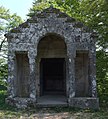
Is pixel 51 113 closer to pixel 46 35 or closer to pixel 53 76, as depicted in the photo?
pixel 46 35

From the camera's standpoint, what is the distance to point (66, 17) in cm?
1198

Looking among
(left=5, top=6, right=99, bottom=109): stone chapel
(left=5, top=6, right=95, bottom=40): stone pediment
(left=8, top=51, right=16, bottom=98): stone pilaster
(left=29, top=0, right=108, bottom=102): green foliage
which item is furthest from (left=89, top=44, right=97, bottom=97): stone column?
A: (left=8, top=51, right=16, bottom=98): stone pilaster

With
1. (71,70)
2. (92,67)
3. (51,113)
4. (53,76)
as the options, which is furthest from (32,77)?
(53,76)

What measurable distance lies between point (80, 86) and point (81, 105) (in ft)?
7.81

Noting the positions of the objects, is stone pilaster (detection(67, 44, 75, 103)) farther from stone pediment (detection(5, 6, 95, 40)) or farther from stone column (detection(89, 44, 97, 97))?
stone column (detection(89, 44, 97, 97))

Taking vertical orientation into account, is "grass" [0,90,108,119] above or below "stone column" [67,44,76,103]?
below

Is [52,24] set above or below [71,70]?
above

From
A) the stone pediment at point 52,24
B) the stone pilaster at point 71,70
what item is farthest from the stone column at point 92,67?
the stone pilaster at point 71,70

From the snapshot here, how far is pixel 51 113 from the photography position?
1036 centimetres

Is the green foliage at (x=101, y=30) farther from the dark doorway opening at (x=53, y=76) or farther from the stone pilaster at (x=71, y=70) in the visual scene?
the stone pilaster at (x=71, y=70)

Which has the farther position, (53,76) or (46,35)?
(53,76)

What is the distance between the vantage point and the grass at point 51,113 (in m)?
9.68

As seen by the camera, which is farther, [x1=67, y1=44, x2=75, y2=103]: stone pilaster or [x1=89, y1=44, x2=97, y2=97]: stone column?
[x1=89, y1=44, x2=97, y2=97]: stone column

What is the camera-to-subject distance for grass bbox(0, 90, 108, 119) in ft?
31.8
